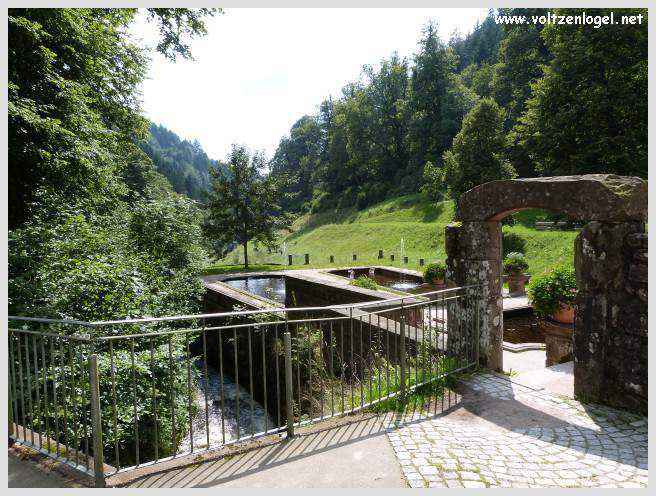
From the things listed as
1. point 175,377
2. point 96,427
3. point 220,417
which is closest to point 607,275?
point 96,427

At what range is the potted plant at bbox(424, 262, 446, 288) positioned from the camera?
550 inches

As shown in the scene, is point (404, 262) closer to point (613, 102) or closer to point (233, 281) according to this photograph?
point (233, 281)

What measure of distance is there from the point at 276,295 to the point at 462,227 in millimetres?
10885

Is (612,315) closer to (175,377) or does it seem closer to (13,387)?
(175,377)

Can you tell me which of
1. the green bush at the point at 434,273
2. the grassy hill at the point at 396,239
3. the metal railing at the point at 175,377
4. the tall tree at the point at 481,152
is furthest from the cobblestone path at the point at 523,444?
the tall tree at the point at 481,152

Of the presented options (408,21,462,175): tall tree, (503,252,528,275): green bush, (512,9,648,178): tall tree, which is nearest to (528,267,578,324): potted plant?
(503,252,528,275): green bush

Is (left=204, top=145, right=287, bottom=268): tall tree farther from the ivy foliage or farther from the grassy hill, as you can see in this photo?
the ivy foliage

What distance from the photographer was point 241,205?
23.2 m

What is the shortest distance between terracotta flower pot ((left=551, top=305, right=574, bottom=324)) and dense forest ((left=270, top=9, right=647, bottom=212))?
626 inches

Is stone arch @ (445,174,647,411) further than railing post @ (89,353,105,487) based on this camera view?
Yes

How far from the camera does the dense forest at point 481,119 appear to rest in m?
19.8

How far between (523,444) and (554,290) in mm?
3797

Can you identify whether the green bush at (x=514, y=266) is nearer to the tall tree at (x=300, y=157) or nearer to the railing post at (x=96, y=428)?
the railing post at (x=96, y=428)

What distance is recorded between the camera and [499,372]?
239 inches
